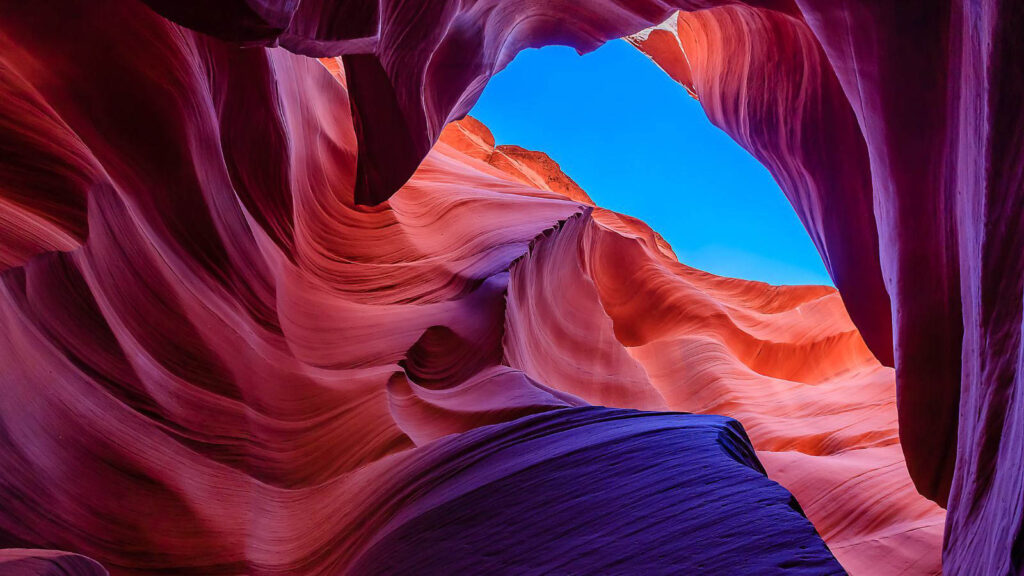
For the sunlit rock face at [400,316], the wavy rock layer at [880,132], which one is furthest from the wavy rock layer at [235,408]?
the wavy rock layer at [880,132]

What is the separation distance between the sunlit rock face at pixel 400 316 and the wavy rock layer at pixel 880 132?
16 mm

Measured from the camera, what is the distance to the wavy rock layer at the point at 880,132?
1647 millimetres

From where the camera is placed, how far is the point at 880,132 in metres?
2.77

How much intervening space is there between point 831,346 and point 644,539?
8.21 meters

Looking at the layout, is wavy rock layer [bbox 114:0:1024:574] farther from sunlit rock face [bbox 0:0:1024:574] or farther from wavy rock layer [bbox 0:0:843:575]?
wavy rock layer [bbox 0:0:843:575]

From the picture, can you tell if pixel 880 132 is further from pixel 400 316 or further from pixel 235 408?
pixel 235 408

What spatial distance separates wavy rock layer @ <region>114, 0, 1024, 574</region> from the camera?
165 centimetres

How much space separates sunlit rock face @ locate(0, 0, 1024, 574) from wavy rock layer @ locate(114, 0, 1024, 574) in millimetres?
16

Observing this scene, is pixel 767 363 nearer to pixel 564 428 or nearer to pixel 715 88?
pixel 715 88

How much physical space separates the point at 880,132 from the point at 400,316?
3228 mm

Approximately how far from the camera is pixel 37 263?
7.28ft

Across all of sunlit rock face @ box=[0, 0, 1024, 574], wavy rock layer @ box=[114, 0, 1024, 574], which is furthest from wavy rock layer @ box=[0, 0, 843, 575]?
wavy rock layer @ box=[114, 0, 1024, 574]

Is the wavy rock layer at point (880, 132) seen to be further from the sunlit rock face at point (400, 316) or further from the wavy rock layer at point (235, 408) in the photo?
the wavy rock layer at point (235, 408)

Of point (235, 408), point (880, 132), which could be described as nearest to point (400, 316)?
point (235, 408)
